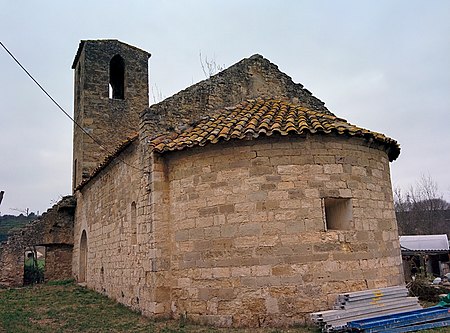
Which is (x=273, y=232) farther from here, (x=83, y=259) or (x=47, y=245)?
(x=47, y=245)

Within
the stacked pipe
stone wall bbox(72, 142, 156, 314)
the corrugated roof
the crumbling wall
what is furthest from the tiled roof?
the corrugated roof

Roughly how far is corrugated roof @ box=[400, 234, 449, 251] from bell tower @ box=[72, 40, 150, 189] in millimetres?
14239

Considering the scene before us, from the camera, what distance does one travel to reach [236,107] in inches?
389

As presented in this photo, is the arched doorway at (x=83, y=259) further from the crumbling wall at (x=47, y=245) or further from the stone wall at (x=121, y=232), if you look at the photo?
the crumbling wall at (x=47, y=245)

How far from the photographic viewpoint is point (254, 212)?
25.2 ft

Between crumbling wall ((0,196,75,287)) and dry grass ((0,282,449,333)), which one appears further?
crumbling wall ((0,196,75,287))

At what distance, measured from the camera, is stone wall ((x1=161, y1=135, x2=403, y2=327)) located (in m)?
7.39

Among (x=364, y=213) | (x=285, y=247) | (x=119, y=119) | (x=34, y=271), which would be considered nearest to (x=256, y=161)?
(x=285, y=247)

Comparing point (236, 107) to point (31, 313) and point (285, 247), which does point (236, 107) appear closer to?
point (285, 247)

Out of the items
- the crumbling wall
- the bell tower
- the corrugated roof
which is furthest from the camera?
the corrugated roof

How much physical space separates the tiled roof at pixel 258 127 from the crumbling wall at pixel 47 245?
10.3m

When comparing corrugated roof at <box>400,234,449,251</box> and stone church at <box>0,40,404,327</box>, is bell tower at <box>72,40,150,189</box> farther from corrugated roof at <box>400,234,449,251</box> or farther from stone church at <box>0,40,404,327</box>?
corrugated roof at <box>400,234,449,251</box>

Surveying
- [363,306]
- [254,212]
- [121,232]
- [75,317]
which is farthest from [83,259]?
[363,306]

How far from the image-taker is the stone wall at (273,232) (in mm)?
7395
